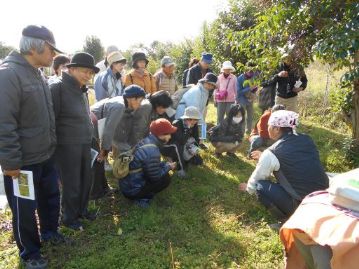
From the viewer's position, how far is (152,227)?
418cm

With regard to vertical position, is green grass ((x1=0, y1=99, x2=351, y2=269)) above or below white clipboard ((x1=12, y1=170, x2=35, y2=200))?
below

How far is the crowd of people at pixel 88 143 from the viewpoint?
3.07 metres

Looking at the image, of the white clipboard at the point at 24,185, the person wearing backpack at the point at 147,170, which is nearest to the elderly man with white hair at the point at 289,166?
the person wearing backpack at the point at 147,170

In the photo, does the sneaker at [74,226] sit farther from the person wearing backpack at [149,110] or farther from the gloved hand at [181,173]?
the gloved hand at [181,173]

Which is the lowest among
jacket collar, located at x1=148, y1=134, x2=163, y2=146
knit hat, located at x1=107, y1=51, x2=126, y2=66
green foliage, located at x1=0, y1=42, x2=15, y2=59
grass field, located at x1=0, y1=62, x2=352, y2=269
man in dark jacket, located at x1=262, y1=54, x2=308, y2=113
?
green foliage, located at x1=0, y1=42, x2=15, y2=59

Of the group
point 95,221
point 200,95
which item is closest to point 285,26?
point 200,95

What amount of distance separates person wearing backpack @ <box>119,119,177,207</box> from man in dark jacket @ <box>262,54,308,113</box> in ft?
10.7

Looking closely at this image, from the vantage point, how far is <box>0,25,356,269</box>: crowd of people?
3070 mm

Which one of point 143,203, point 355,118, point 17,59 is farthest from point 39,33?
point 355,118

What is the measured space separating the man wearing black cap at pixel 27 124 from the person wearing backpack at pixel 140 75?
274 centimetres

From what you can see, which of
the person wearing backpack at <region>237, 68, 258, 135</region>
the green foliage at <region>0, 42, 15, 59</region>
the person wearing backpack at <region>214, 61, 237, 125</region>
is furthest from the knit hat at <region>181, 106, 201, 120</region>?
the green foliage at <region>0, 42, 15, 59</region>

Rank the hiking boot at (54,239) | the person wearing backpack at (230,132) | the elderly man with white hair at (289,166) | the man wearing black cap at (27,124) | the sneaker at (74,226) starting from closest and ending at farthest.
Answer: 1. the man wearing black cap at (27,124)
2. the hiking boot at (54,239)
3. the elderly man with white hair at (289,166)
4. the sneaker at (74,226)
5. the person wearing backpack at (230,132)

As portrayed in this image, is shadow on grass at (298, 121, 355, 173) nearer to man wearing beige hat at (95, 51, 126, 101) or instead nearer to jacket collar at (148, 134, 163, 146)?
jacket collar at (148, 134, 163, 146)

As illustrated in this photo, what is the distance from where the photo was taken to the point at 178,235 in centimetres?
405
